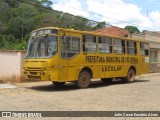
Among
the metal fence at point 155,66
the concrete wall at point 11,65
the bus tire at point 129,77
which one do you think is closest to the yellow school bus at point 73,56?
the bus tire at point 129,77

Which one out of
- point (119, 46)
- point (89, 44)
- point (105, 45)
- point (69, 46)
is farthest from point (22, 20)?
point (69, 46)

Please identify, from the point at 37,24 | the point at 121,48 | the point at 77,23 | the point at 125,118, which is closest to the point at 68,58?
the point at 121,48

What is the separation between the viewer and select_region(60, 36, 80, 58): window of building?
1634cm

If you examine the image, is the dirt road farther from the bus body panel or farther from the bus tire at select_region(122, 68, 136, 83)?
the bus tire at select_region(122, 68, 136, 83)

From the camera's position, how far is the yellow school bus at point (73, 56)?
52.6ft

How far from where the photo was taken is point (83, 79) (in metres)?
17.7

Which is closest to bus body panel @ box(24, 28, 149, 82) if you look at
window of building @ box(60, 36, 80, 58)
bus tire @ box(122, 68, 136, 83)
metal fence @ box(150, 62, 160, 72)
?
window of building @ box(60, 36, 80, 58)

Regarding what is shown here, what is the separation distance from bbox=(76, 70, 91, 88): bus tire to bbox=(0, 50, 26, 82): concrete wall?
4.02 m

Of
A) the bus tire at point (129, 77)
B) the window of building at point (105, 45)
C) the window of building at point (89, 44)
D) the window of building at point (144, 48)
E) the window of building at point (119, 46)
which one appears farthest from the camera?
the window of building at point (144, 48)

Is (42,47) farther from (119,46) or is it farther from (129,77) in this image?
(129,77)

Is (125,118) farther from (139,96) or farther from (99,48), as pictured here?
(99,48)

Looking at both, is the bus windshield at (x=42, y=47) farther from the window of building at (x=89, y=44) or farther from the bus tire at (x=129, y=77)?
the bus tire at (x=129, y=77)

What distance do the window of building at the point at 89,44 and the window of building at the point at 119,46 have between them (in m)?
2.26

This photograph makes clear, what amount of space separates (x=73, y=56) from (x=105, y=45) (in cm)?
320
